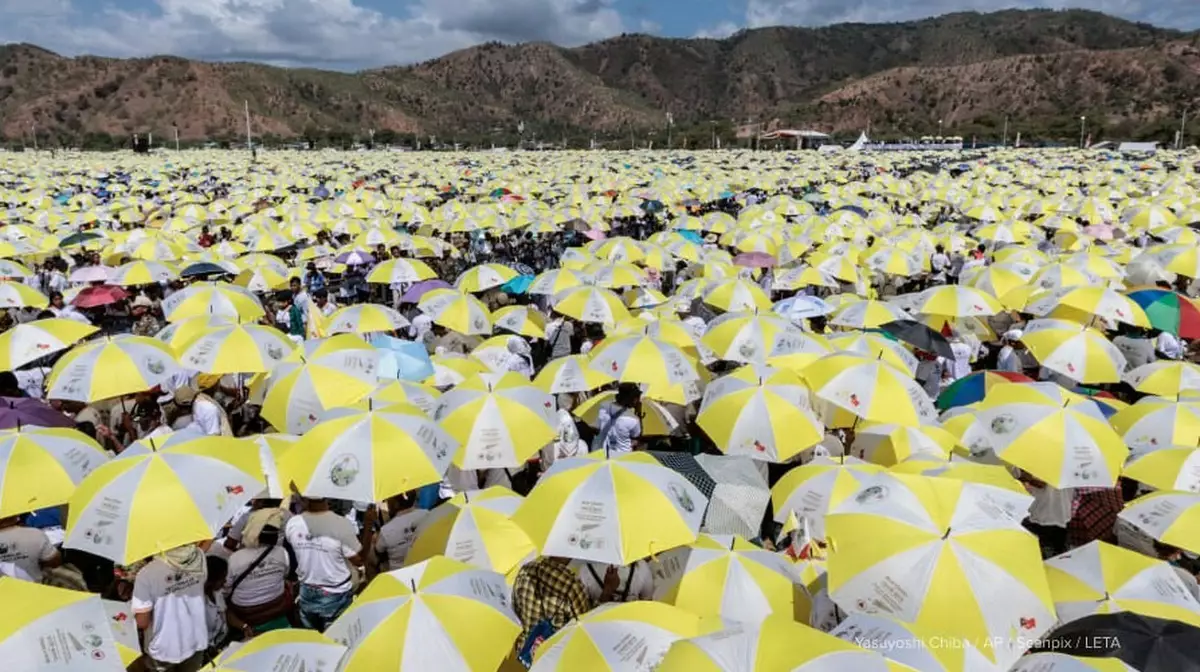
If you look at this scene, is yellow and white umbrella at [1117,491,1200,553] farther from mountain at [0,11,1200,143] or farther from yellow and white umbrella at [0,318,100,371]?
mountain at [0,11,1200,143]

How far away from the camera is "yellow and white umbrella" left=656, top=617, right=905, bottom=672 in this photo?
2.78 m

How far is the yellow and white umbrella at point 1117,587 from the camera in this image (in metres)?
3.68

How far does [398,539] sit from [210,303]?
17.9 ft

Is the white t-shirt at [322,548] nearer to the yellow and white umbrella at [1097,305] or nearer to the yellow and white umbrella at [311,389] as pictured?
the yellow and white umbrella at [311,389]

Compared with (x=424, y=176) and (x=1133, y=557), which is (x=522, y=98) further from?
(x=1133, y=557)

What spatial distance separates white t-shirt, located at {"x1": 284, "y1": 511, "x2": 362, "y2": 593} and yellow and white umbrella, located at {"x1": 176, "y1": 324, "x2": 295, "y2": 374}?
283cm

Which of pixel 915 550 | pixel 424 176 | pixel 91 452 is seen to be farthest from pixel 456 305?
pixel 424 176

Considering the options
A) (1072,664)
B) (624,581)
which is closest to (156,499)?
(624,581)

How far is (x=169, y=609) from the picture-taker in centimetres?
420

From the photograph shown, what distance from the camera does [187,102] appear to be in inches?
4390

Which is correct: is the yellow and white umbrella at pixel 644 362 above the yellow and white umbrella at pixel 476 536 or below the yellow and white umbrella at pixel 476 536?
above

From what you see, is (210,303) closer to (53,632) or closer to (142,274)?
(142,274)

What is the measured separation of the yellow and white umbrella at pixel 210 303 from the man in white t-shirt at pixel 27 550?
4.46 m

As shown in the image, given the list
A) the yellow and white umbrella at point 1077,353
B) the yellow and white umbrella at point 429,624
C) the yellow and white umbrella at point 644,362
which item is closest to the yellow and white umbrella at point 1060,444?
the yellow and white umbrella at point 1077,353
